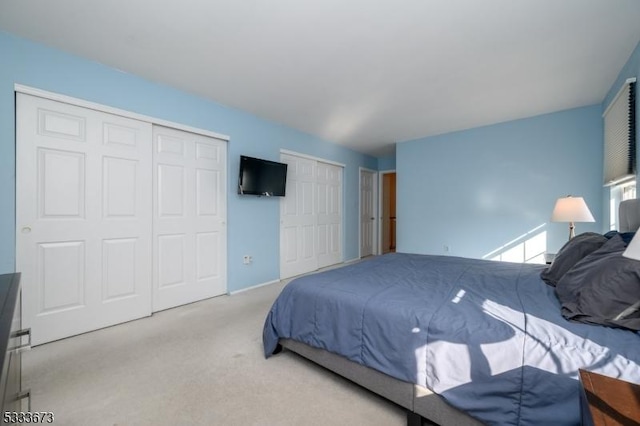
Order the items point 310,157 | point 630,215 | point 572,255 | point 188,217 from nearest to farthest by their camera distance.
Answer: point 572,255, point 630,215, point 188,217, point 310,157

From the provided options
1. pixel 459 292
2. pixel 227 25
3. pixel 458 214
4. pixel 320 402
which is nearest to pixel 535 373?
pixel 459 292

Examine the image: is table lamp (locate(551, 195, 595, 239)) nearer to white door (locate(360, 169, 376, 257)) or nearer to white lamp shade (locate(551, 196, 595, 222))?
white lamp shade (locate(551, 196, 595, 222))

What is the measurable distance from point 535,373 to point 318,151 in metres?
4.14

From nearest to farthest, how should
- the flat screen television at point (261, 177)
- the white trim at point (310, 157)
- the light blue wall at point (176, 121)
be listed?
the light blue wall at point (176, 121) < the flat screen television at point (261, 177) < the white trim at point (310, 157)

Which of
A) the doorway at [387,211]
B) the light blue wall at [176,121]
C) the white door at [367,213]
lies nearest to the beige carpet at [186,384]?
the light blue wall at [176,121]

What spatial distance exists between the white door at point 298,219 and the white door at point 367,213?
160 cm

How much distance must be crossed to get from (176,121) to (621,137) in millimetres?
4577

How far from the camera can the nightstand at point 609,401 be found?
66 cm

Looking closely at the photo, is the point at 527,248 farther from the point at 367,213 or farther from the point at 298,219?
the point at 298,219

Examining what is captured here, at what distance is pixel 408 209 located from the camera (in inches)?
197

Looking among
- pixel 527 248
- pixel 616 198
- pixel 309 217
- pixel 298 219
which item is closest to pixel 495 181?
pixel 527 248

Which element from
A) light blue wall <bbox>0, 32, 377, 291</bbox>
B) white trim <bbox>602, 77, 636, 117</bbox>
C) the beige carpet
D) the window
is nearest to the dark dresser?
the beige carpet

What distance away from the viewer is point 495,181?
409 cm

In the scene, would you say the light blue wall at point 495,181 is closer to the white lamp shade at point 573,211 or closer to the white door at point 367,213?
the white door at point 367,213
